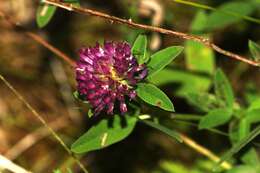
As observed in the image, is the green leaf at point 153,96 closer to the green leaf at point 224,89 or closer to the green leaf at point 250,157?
the green leaf at point 224,89

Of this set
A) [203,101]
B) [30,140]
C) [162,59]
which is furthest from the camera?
[30,140]

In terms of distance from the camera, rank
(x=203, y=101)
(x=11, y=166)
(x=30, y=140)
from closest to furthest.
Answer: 1. (x=11, y=166)
2. (x=203, y=101)
3. (x=30, y=140)

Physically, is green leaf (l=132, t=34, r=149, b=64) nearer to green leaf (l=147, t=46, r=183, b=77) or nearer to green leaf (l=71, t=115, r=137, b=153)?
green leaf (l=147, t=46, r=183, b=77)

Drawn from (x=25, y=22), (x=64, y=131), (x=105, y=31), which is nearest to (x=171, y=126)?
(x=64, y=131)

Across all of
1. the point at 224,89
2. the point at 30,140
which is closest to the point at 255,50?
the point at 224,89

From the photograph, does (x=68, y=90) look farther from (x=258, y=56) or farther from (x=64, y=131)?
(x=258, y=56)

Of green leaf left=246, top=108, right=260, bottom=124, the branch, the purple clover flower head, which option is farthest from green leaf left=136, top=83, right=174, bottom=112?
green leaf left=246, top=108, right=260, bottom=124

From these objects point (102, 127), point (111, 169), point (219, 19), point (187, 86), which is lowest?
point (111, 169)

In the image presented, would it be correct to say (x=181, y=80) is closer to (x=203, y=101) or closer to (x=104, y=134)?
(x=203, y=101)
